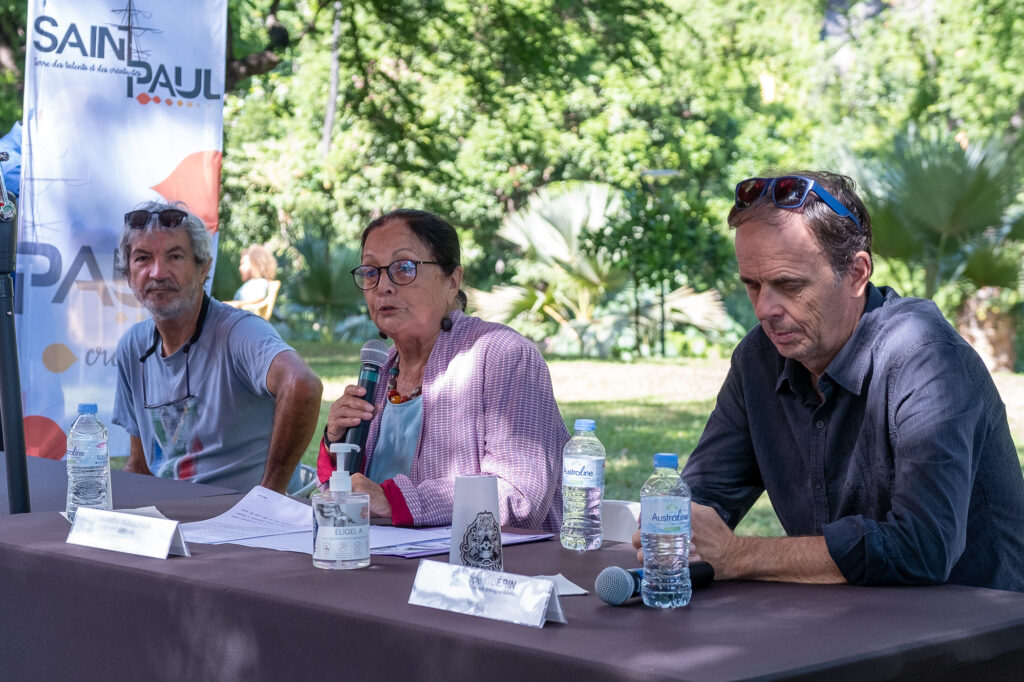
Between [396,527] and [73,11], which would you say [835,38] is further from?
[396,527]

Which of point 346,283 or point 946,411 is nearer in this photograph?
point 946,411

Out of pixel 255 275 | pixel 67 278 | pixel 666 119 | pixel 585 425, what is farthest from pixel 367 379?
pixel 666 119

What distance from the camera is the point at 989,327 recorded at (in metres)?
13.4

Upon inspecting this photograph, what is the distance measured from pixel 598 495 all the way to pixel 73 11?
11.1 feet

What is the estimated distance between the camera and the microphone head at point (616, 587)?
5.29 ft

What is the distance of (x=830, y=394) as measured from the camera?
2.14 metres

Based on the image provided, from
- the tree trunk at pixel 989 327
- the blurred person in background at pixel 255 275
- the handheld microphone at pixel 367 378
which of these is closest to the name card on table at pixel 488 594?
the handheld microphone at pixel 367 378

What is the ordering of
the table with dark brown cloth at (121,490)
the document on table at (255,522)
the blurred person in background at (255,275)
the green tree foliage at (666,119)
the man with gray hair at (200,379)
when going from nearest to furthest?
the document on table at (255,522) → the table with dark brown cloth at (121,490) → the man with gray hair at (200,379) → the blurred person in background at (255,275) → the green tree foliage at (666,119)

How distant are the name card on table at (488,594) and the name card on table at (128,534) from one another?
0.55 metres

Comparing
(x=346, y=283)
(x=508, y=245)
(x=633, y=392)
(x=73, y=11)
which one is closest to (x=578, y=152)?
(x=508, y=245)

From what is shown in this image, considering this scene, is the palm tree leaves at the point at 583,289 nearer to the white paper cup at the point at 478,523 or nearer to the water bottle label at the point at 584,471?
the water bottle label at the point at 584,471

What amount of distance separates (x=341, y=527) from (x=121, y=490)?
125cm

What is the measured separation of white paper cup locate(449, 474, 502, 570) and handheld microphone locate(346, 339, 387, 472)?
613 millimetres

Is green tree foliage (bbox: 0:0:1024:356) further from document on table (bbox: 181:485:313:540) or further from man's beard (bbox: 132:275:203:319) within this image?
document on table (bbox: 181:485:313:540)
